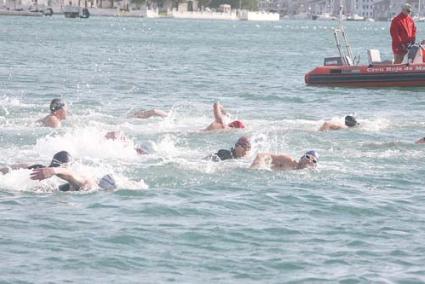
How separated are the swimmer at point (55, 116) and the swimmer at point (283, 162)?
6.37m

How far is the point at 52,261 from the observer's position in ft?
42.3

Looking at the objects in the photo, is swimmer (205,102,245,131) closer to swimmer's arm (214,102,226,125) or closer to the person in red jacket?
swimmer's arm (214,102,226,125)

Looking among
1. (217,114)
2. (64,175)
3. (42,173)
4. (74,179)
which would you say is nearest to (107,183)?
(74,179)

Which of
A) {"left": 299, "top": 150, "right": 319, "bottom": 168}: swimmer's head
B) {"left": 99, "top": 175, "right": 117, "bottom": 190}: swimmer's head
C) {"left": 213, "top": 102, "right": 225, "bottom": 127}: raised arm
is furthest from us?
{"left": 213, "top": 102, "right": 225, "bottom": 127}: raised arm

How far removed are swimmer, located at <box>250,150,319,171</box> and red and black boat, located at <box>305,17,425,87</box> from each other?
1424 centimetres

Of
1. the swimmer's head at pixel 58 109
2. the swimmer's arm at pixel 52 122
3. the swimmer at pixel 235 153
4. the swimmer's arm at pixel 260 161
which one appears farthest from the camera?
the swimmer's head at pixel 58 109

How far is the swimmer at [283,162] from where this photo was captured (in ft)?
61.4

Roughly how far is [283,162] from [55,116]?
22.7 ft

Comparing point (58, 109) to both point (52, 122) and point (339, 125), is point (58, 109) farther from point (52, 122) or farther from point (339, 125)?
point (339, 125)

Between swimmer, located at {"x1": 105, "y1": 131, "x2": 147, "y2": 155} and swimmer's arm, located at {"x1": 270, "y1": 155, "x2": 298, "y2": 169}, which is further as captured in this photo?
swimmer, located at {"x1": 105, "y1": 131, "x2": 147, "y2": 155}

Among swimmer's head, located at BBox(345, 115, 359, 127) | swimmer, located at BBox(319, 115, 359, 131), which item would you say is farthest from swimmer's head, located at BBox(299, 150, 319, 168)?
swimmer's head, located at BBox(345, 115, 359, 127)

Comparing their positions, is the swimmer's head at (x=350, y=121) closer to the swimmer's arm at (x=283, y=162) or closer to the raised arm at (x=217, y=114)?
the raised arm at (x=217, y=114)

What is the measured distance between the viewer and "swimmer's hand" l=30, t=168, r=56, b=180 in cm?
Answer: 1562

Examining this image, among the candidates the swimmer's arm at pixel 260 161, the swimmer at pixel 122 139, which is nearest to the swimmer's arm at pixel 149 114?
the swimmer at pixel 122 139
